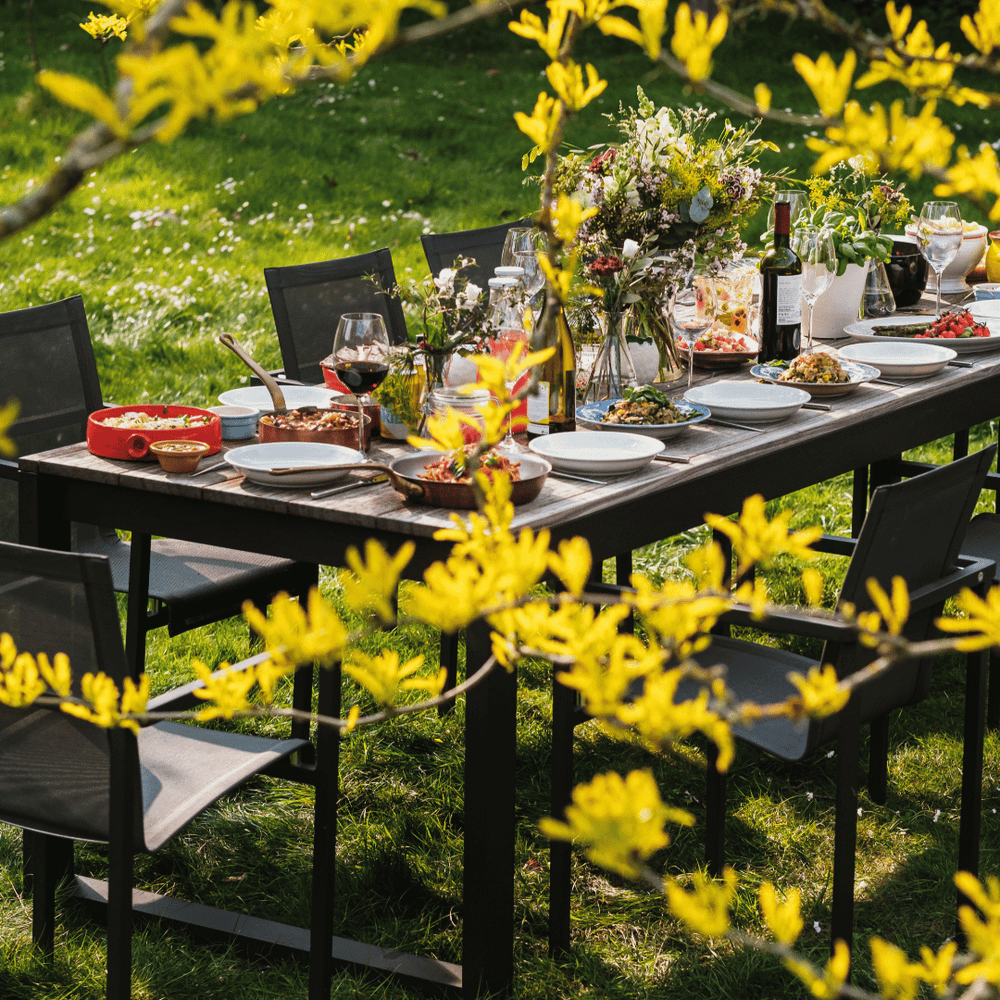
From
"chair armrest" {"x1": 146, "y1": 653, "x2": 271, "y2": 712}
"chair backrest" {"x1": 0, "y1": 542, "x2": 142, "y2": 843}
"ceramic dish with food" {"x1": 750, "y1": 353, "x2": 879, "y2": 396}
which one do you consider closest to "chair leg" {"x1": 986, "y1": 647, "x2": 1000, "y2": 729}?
"ceramic dish with food" {"x1": 750, "y1": 353, "x2": 879, "y2": 396}

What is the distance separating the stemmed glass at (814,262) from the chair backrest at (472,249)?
3.64 feet

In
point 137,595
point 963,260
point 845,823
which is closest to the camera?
point 845,823

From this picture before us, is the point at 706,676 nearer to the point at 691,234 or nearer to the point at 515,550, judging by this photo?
the point at 515,550

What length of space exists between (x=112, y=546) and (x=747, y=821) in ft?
5.41

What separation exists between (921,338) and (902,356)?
0.61 ft

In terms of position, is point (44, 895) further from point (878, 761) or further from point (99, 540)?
point (878, 761)

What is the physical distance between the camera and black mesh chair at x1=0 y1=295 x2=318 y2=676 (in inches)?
122

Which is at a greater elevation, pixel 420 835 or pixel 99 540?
pixel 99 540

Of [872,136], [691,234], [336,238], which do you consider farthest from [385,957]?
[336,238]

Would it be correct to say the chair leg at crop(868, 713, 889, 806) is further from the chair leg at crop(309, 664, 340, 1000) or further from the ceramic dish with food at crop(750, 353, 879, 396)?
the chair leg at crop(309, 664, 340, 1000)

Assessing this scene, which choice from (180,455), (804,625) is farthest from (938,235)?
(180,455)

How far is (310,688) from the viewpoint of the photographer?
3182 millimetres

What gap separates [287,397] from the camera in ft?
9.99

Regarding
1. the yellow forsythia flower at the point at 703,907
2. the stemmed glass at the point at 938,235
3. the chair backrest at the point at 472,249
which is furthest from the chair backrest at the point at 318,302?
the yellow forsythia flower at the point at 703,907
